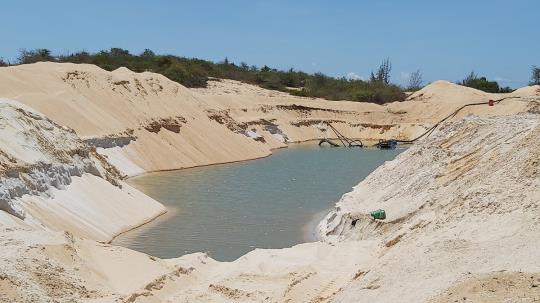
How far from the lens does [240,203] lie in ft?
68.6

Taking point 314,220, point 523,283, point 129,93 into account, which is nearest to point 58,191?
point 314,220

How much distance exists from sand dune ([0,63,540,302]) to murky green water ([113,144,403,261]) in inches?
37.2

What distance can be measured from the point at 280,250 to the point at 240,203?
8.05 meters

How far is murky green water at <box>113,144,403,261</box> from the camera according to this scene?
1584 centimetres

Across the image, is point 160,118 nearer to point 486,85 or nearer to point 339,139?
point 339,139

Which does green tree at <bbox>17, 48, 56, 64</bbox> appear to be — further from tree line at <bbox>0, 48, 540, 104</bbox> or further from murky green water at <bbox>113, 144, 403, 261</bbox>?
murky green water at <bbox>113, 144, 403, 261</bbox>

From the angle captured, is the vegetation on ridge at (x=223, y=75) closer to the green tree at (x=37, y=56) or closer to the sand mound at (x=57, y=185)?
the green tree at (x=37, y=56)

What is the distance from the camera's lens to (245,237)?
16328 mm

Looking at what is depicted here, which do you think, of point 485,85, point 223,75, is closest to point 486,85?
point 485,85

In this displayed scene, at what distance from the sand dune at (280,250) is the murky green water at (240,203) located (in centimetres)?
94

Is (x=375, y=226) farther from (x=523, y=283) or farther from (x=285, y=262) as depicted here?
(x=523, y=283)

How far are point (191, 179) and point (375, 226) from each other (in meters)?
14.1

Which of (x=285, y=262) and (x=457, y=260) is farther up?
(x=457, y=260)

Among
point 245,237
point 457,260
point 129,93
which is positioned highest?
point 129,93
